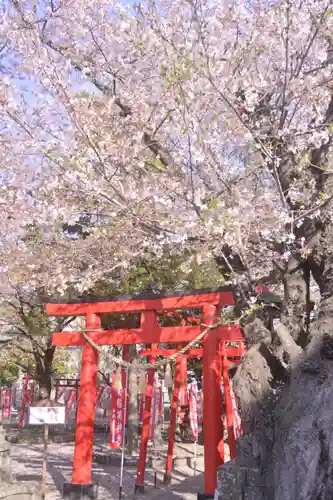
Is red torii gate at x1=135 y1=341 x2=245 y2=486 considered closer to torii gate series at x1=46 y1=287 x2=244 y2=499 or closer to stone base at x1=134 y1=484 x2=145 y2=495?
stone base at x1=134 y1=484 x2=145 y2=495

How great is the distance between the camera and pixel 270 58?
629 centimetres

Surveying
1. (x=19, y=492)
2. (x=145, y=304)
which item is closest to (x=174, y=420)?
(x=145, y=304)

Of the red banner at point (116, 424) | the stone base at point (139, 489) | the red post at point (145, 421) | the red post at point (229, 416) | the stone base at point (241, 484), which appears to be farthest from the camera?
the red banner at point (116, 424)

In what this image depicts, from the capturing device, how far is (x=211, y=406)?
7785mm

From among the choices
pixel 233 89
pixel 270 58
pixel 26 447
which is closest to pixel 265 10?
pixel 270 58

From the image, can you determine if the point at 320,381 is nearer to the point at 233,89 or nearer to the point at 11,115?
the point at 233,89

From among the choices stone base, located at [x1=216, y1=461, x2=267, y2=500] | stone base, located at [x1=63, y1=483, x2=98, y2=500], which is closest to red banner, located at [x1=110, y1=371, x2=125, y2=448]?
stone base, located at [x1=63, y1=483, x2=98, y2=500]

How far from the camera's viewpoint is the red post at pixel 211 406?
7.58m

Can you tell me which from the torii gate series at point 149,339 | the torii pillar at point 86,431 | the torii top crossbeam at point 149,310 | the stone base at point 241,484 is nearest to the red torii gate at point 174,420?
the torii gate series at point 149,339

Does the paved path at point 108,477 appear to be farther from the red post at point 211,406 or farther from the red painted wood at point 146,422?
the red post at point 211,406

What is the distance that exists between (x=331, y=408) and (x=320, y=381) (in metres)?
0.38

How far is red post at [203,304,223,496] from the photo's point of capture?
7578 millimetres

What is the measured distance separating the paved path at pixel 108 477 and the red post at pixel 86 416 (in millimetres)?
719

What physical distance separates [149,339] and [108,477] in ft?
14.4
